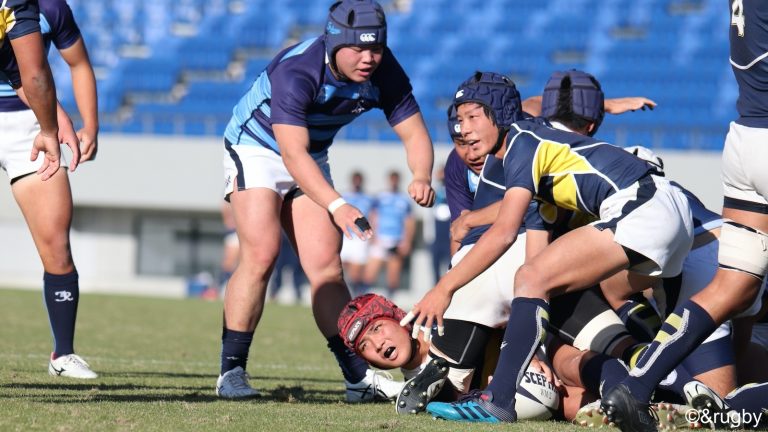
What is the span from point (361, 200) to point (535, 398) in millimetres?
13066

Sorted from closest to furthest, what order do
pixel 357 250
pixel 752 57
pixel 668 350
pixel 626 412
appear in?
pixel 626 412
pixel 668 350
pixel 752 57
pixel 357 250

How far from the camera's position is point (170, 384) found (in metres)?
6.00

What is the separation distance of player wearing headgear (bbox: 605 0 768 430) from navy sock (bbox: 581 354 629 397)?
24cm

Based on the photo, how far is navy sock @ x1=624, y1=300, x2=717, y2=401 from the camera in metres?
4.27

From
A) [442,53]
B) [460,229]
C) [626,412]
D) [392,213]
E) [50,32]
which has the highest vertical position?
[50,32]

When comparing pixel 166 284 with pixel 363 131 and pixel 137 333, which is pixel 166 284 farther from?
pixel 137 333

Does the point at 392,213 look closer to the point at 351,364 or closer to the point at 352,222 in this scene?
the point at 351,364

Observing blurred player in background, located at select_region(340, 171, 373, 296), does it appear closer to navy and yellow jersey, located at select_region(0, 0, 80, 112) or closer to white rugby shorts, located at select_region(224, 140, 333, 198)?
navy and yellow jersey, located at select_region(0, 0, 80, 112)

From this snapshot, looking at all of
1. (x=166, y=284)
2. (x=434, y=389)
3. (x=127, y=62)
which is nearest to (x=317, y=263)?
(x=434, y=389)

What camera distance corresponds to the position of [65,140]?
5410 mm

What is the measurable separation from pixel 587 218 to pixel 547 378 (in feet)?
3.07

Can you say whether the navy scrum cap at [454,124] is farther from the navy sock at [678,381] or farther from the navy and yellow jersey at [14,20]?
the navy and yellow jersey at [14,20]

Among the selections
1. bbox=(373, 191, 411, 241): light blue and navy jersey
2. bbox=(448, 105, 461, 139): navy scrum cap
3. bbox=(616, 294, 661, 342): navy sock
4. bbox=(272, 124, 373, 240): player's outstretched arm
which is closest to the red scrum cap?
bbox=(272, 124, 373, 240): player's outstretched arm

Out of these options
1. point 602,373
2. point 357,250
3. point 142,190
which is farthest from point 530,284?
A: point 142,190
